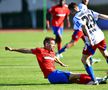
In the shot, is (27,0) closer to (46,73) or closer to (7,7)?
(7,7)

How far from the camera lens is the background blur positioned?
1949 inches

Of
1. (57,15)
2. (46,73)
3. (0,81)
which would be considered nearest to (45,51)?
(46,73)

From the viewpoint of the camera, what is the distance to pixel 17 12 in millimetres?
51031

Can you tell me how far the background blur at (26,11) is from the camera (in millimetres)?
49500

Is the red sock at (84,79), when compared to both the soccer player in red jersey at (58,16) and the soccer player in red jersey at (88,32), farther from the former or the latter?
the soccer player in red jersey at (58,16)

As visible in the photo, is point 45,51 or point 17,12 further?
point 17,12

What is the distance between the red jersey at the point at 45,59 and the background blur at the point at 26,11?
122ft

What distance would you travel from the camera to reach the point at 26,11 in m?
50.4


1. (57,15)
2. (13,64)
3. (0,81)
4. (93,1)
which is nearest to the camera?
(0,81)

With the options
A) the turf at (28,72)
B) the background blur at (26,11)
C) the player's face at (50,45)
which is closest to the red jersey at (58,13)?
the turf at (28,72)

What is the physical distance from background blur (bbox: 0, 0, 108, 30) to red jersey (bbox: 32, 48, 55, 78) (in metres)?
37.0

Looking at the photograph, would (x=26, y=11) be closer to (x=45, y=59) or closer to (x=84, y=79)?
(x=45, y=59)

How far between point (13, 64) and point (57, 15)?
5.51 m

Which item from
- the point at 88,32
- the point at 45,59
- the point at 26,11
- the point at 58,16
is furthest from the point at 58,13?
the point at 26,11
